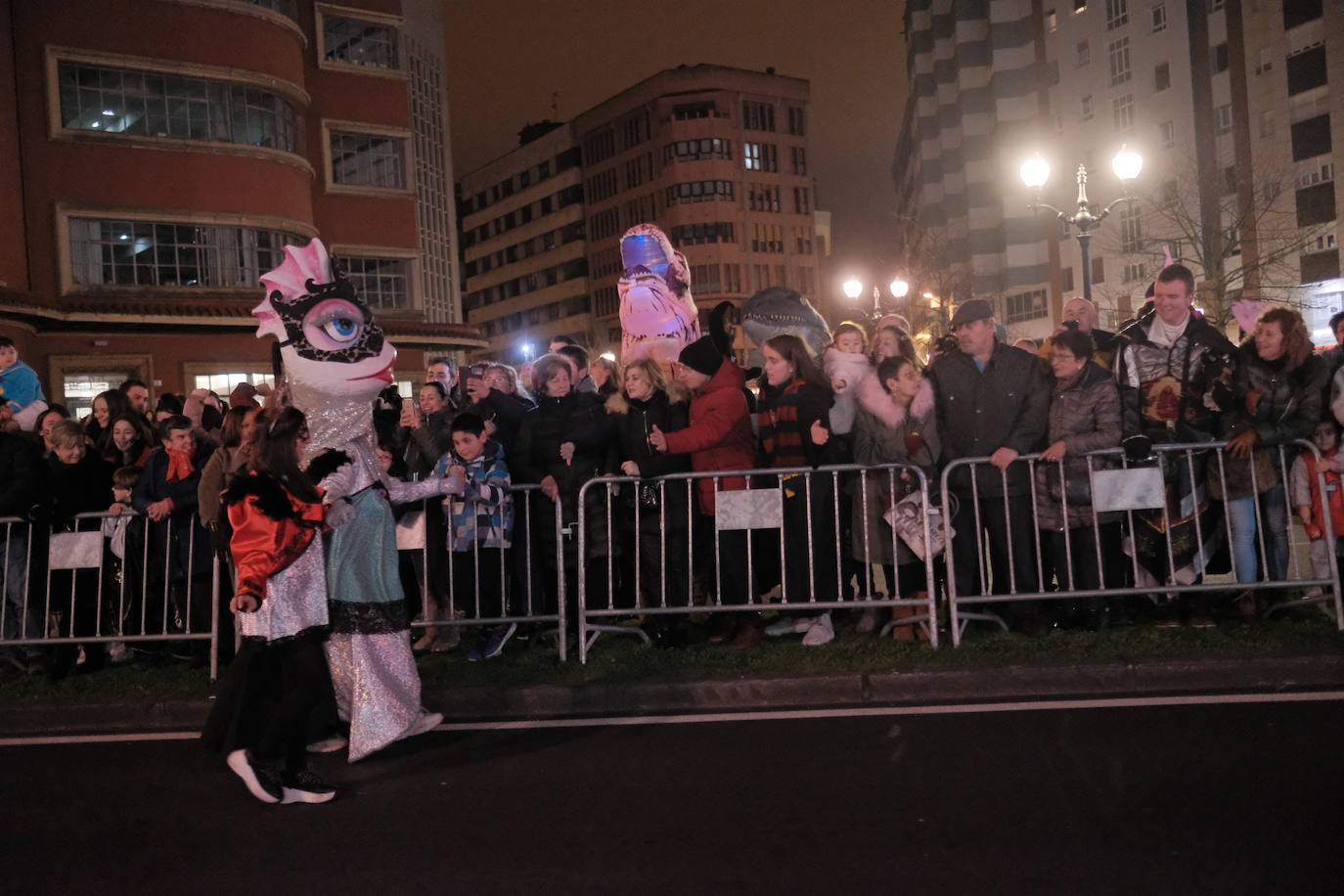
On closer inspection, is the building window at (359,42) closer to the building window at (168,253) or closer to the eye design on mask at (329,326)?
the building window at (168,253)

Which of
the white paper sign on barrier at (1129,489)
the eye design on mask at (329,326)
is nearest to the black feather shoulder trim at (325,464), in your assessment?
the eye design on mask at (329,326)

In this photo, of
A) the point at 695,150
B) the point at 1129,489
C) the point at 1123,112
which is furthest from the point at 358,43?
the point at 695,150

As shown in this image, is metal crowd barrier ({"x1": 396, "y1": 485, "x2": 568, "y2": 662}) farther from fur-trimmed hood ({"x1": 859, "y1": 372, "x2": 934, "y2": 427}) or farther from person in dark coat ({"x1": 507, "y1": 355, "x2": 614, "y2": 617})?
fur-trimmed hood ({"x1": 859, "y1": 372, "x2": 934, "y2": 427})

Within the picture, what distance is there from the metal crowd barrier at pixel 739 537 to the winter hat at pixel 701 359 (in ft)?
2.47

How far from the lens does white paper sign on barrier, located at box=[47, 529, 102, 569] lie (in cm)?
891

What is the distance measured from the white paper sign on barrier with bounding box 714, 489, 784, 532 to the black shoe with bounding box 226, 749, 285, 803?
3397mm

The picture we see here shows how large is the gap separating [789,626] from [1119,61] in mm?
63655

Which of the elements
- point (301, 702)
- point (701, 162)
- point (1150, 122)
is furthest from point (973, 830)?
point (701, 162)

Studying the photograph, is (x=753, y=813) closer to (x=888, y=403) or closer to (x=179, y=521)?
(x=888, y=403)

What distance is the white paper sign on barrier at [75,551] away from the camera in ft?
29.2

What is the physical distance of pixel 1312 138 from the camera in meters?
50.4

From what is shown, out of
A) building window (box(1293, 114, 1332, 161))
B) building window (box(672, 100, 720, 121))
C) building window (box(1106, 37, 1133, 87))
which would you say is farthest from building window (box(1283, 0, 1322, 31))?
building window (box(672, 100, 720, 121))

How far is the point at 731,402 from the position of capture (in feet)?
28.2

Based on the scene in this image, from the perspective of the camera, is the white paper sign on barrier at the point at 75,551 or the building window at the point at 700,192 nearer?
the white paper sign on barrier at the point at 75,551
